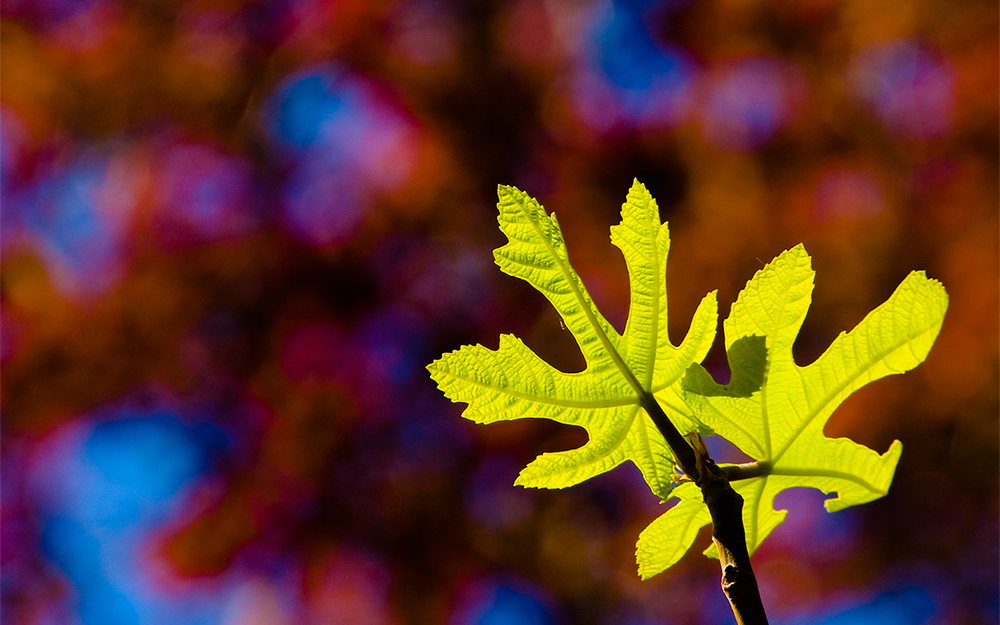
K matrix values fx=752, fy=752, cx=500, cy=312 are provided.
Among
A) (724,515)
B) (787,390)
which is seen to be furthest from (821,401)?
(724,515)

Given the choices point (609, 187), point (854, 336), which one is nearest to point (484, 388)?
point (854, 336)

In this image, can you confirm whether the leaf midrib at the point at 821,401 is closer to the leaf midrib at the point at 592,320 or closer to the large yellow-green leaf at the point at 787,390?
the large yellow-green leaf at the point at 787,390

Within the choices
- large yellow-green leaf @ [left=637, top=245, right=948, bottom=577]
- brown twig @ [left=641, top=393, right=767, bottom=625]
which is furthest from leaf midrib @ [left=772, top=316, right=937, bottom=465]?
brown twig @ [left=641, top=393, right=767, bottom=625]

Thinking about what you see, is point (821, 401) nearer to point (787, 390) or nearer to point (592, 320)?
point (787, 390)

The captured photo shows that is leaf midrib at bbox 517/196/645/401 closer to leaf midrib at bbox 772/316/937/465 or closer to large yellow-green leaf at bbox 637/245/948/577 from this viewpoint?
large yellow-green leaf at bbox 637/245/948/577

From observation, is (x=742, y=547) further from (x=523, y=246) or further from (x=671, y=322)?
(x=671, y=322)

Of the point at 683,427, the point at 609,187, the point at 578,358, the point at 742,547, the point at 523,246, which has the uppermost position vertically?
the point at 609,187

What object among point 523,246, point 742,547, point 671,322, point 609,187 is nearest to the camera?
point 742,547

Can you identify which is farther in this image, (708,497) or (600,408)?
(600,408)
